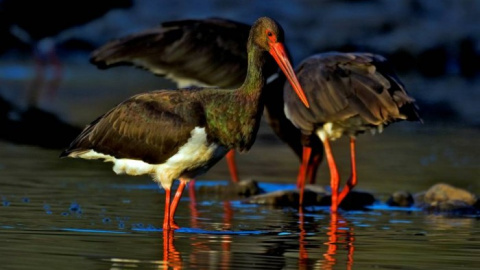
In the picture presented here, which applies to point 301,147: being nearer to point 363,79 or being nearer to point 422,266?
point 363,79

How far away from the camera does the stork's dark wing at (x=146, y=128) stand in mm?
9836

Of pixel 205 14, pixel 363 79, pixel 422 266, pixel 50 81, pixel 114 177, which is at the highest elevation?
pixel 205 14

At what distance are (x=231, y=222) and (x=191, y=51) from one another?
16.4 feet

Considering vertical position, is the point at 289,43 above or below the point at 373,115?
above

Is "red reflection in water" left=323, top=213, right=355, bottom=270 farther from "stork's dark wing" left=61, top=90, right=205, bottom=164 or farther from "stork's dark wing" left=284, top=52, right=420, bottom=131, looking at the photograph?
"stork's dark wing" left=61, top=90, right=205, bottom=164

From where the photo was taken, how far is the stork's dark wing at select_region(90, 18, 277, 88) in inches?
585

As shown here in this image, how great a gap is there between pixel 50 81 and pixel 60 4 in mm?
4759

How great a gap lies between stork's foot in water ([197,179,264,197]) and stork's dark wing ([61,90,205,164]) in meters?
2.16

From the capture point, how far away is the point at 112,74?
1061 inches

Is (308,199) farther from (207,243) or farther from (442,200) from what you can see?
(207,243)

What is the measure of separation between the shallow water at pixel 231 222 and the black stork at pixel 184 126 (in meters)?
0.46

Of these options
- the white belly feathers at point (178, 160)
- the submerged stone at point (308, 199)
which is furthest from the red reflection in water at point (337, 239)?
the white belly feathers at point (178, 160)

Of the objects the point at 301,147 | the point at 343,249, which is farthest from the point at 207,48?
the point at 343,249

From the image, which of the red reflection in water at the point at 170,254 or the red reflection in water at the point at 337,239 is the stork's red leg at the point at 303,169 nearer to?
the red reflection in water at the point at 337,239
